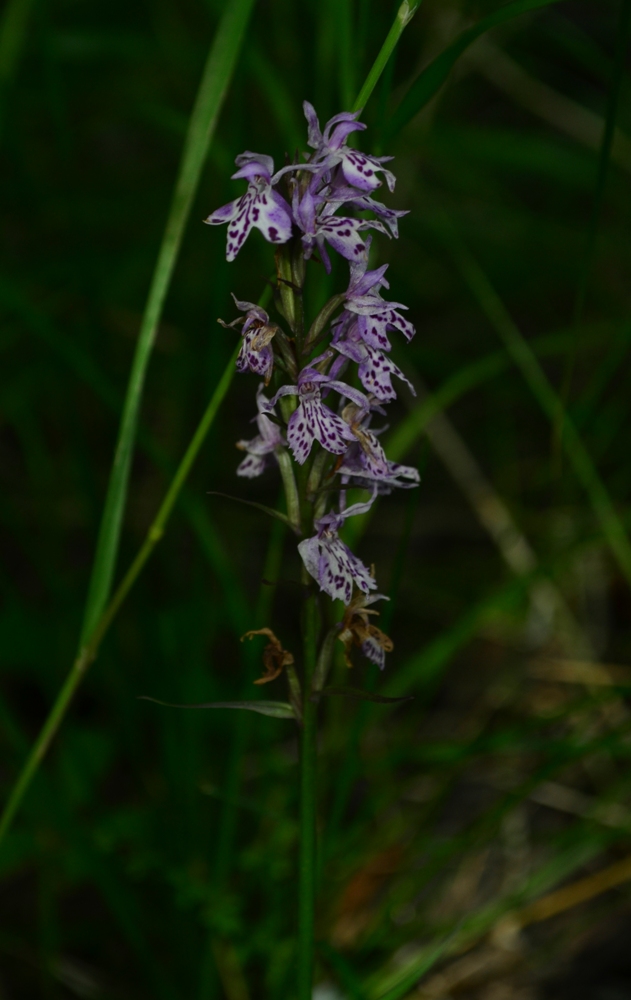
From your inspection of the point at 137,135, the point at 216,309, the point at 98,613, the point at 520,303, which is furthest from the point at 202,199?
the point at 137,135

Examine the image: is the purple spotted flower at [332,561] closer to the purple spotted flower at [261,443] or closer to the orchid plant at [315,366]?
the orchid plant at [315,366]

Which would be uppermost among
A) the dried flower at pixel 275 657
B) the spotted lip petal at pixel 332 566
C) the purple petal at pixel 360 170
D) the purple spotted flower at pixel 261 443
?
the purple petal at pixel 360 170

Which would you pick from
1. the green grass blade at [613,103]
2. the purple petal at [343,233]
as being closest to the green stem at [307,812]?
the purple petal at [343,233]

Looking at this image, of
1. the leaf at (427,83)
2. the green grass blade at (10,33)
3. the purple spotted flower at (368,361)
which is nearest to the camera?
the purple spotted flower at (368,361)

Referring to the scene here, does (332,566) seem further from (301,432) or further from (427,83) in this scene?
(427,83)

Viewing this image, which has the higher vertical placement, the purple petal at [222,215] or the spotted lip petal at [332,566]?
the purple petal at [222,215]

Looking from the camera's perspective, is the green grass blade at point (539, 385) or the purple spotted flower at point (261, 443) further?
the green grass blade at point (539, 385)

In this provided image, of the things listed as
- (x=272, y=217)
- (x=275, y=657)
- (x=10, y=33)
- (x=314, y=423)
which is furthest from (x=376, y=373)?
(x=10, y=33)

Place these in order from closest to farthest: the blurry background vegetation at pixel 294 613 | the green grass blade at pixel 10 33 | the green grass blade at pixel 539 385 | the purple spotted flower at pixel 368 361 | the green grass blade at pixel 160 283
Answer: the purple spotted flower at pixel 368 361, the green grass blade at pixel 160 283, the blurry background vegetation at pixel 294 613, the green grass blade at pixel 10 33, the green grass blade at pixel 539 385
